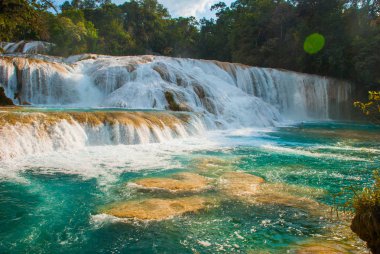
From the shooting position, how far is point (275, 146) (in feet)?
40.6

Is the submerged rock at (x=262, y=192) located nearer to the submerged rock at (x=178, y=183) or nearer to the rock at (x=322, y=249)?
the submerged rock at (x=178, y=183)

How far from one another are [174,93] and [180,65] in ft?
16.6

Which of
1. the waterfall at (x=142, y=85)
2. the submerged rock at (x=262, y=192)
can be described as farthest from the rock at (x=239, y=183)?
the waterfall at (x=142, y=85)

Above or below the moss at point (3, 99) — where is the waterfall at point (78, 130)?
below

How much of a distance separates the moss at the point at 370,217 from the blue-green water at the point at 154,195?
0.83 feet

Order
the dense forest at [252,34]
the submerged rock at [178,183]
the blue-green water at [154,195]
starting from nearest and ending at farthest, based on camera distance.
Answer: the blue-green water at [154,195]
the submerged rock at [178,183]
the dense forest at [252,34]

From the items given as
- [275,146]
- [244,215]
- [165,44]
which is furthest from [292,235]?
[165,44]

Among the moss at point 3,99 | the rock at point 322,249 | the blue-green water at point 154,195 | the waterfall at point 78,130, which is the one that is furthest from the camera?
the moss at point 3,99

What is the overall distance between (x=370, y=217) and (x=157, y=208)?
2.99m

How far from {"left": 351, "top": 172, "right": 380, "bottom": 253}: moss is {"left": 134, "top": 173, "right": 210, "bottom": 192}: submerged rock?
10.6 ft

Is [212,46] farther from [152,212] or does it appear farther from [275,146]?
[152,212]

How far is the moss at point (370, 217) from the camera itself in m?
3.60

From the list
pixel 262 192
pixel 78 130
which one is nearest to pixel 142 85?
pixel 78 130

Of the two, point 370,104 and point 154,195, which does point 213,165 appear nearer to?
point 154,195
